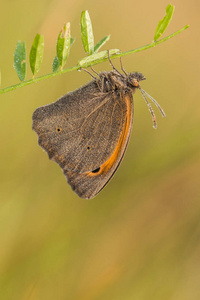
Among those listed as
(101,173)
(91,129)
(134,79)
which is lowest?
(101,173)

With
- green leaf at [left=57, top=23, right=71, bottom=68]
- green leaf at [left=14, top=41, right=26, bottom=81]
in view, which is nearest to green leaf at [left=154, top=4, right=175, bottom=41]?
green leaf at [left=57, top=23, right=71, bottom=68]

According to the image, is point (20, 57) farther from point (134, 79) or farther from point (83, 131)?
point (134, 79)

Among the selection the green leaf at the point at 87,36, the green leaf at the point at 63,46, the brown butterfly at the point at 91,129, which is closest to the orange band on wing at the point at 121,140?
the brown butterfly at the point at 91,129

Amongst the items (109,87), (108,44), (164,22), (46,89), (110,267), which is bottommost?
(110,267)

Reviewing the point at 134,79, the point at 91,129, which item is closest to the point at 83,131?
the point at 91,129

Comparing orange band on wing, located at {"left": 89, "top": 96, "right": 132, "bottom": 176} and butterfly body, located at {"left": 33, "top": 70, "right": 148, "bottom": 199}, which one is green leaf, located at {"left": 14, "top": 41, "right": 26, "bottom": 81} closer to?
butterfly body, located at {"left": 33, "top": 70, "right": 148, "bottom": 199}

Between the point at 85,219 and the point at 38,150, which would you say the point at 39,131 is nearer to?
the point at 38,150

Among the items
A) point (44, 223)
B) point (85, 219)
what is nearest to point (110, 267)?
point (85, 219)
